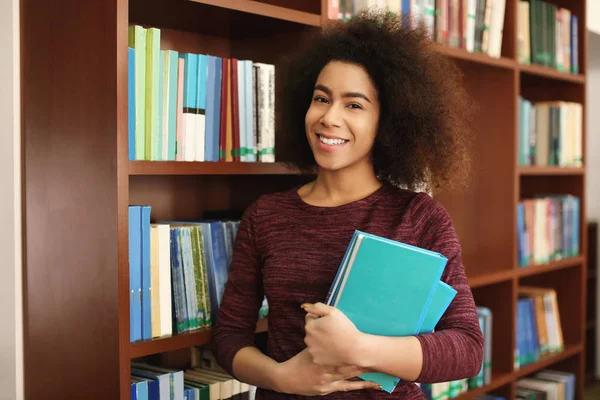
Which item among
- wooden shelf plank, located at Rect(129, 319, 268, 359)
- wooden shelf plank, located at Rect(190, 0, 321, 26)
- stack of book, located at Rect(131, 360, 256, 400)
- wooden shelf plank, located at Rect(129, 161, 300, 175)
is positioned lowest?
stack of book, located at Rect(131, 360, 256, 400)

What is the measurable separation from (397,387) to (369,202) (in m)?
0.40

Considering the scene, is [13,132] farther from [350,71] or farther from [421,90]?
[421,90]

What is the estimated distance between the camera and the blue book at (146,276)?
5.01 ft

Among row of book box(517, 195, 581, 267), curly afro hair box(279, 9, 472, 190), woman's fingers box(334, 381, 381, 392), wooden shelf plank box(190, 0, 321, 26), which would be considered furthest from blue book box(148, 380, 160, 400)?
row of book box(517, 195, 581, 267)

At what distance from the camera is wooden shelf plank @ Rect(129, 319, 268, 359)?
1495 mm

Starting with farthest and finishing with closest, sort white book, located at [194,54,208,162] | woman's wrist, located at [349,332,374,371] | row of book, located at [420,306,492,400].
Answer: row of book, located at [420,306,492,400] < white book, located at [194,54,208,162] < woman's wrist, located at [349,332,374,371]

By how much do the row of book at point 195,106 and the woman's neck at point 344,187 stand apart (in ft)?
1.01

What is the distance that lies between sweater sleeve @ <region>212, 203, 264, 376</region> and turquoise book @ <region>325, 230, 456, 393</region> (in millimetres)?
290

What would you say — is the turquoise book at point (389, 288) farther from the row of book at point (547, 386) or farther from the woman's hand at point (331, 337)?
the row of book at point (547, 386)

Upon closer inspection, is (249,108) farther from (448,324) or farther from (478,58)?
(478,58)

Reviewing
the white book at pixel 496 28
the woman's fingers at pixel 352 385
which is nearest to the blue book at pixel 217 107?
the woman's fingers at pixel 352 385

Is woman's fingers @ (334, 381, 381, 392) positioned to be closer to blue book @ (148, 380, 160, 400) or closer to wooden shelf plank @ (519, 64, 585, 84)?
blue book @ (148, 380, 160, 400)

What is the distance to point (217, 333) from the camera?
5.11 ft

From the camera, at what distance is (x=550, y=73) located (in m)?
2.79
